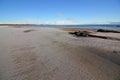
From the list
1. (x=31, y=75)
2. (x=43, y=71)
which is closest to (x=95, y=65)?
(x=43, y=71)

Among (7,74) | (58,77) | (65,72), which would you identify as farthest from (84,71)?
(7,74)

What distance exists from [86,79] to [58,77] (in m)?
1.18

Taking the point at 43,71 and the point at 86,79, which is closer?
the point at 86,79

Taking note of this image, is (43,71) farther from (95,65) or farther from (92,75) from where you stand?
(95,65)

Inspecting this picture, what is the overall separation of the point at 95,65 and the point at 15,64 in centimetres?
442

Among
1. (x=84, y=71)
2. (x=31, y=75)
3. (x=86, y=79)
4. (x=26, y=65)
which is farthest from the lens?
(x=26, y=65)

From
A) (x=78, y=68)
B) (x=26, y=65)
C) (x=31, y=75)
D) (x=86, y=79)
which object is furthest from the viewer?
(x=26, y=65)

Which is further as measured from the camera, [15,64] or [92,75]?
[15,64]

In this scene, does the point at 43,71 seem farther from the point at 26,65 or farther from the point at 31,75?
the point at 26,65

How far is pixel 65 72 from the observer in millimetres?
5508

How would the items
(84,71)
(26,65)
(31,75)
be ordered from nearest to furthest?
(31,75)
(84,71)
(26,65)

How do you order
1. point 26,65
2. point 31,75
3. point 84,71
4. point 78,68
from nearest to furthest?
point 31,75, point 84,71, point 78,68, point 26,65

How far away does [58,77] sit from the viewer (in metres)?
5.03

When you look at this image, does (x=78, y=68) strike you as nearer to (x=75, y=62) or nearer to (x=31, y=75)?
(x=75, y=62)
